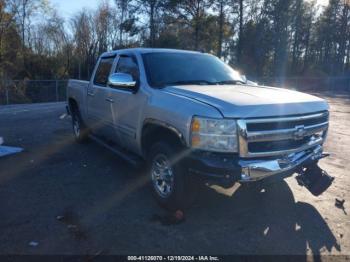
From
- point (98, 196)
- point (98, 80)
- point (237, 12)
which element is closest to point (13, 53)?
point (237, 12)

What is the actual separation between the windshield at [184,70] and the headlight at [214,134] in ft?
4.09

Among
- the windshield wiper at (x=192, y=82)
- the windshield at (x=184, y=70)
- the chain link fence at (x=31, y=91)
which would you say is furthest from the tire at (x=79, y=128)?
the chain link fence at (x=31, y=91)

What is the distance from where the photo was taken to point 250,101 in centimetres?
387

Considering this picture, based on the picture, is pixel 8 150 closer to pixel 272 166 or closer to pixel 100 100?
pixel 100 100

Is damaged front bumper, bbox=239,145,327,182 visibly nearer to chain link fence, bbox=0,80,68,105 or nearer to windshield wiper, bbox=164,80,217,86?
windshield wiper, bbox=164,80,217,86

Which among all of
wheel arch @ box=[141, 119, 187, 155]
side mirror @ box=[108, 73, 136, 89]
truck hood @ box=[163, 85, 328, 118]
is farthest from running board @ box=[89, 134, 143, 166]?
truck hood @ box=[163, 85, 328, 118]

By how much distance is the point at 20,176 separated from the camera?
19.0 ft

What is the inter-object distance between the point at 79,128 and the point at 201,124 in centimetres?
489

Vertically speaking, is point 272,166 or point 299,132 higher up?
point 299,132

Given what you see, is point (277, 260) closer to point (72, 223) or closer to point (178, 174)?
point (178, 174)

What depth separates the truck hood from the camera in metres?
3.70

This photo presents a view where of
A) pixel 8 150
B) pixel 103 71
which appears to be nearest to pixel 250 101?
pixel 103 71

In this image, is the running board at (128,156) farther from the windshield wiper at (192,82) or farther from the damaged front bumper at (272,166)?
the damaged front bumper at (272,166)

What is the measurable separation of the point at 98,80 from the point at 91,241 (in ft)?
12.1
